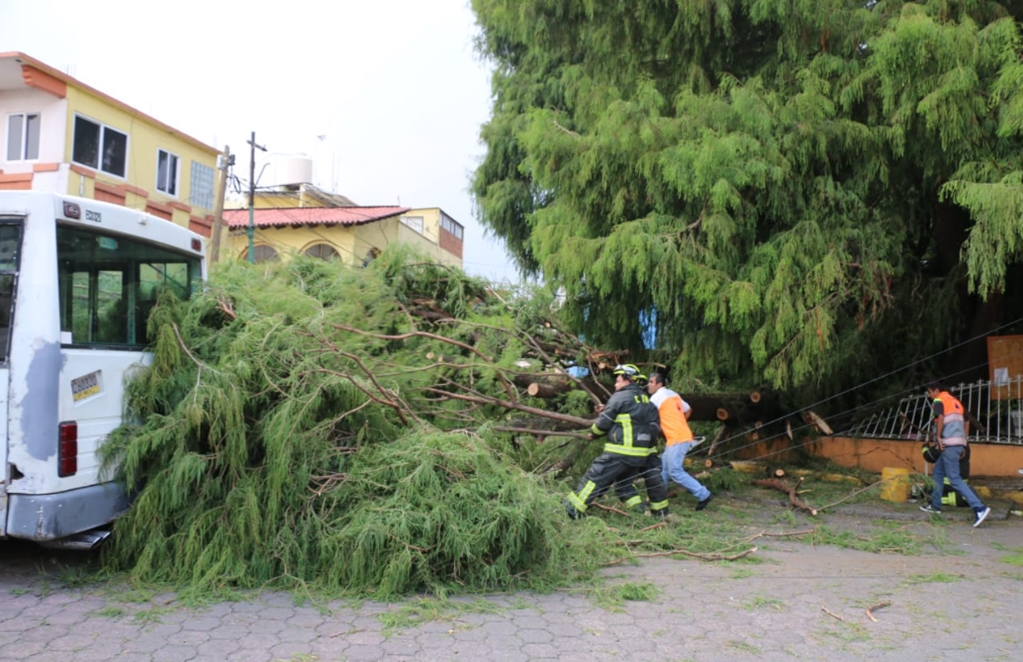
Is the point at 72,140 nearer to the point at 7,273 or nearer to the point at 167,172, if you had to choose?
the point at 167,172

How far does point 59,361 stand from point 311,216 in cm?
2142

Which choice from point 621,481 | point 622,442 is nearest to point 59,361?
point 622,442

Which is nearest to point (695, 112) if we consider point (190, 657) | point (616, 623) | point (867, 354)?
point (867, 354)

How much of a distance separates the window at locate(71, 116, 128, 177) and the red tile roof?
4344 millimetres

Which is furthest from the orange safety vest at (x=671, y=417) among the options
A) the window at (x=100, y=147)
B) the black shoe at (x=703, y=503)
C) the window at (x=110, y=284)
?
the window at (x=100, y=147)

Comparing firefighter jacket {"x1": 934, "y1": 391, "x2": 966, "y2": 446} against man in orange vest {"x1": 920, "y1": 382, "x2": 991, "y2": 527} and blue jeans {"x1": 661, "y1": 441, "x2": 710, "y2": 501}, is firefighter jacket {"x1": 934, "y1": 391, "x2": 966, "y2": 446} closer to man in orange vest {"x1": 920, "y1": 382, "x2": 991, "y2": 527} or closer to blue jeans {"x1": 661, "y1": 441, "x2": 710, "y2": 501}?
man in orange vest {"x1": 920, "y1": 382, "x2": 991, "y2": 527}

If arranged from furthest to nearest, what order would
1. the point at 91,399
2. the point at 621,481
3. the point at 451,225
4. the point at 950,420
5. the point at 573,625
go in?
the point at 451,225, the point at 950,420, the point at 621,481, the point at 91,399, the point at 573,625

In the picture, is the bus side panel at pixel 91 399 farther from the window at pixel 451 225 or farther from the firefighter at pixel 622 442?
the window at pixel 451 225

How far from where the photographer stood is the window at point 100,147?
18.8 meters

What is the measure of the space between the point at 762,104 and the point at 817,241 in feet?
5.03

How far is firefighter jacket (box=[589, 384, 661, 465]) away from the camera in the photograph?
668 centimetres

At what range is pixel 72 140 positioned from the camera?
1853cm

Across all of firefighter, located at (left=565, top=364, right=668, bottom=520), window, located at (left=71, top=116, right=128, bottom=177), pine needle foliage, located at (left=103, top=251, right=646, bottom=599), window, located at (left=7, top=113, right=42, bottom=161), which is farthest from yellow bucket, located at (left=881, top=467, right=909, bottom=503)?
window, located at (left=7, top=113, right=42, bottom=161)

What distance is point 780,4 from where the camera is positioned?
7836 millimetres
